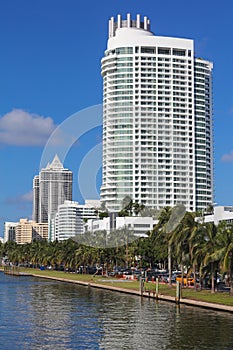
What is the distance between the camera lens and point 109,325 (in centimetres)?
6319

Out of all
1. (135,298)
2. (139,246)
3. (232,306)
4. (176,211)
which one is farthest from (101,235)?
(232,306)

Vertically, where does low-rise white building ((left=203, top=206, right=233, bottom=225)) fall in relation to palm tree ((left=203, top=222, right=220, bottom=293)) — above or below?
above

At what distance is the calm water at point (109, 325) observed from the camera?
5253 centimetres

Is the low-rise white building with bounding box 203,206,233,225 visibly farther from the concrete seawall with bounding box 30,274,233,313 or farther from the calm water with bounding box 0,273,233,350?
the calm water with bounding box 0,273,233,350

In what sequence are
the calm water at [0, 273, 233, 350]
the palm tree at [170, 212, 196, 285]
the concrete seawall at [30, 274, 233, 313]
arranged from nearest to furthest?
the calm water at [0, 273, 233, 350], the concrete seawall at [30, 274, 233, 313], the palm tree at [170, 212, 196, 285]

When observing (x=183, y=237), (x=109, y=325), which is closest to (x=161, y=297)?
(x=183, y=237)

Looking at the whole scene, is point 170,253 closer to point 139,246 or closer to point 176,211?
point 176,211

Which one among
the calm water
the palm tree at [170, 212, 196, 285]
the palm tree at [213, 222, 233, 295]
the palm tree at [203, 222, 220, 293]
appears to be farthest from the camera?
the palm tree at [170, 212, 196, 285]

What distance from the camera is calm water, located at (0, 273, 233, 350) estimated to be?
52.5m

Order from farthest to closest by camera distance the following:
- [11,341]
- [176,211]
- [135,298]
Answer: [176,211] < [135,298] < [11,341]

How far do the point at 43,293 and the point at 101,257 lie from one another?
51642 millimetres

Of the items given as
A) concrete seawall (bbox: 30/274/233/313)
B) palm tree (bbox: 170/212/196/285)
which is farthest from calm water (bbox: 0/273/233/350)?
palm tree (bbox: 170/212/196/285)

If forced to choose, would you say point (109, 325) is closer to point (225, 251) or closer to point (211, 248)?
point (225, 251)

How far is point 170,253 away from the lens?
107875mm
